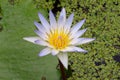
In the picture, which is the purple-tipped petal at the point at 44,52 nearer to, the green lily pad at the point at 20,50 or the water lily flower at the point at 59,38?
the water lily flower at the point at 59,38

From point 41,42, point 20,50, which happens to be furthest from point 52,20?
point 20,50

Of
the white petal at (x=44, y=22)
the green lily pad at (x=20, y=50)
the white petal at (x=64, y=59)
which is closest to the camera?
the white petal at (x=64, y=59)

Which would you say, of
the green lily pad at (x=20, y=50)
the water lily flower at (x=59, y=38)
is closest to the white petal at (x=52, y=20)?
the water lily flower at (x=59, y=38)

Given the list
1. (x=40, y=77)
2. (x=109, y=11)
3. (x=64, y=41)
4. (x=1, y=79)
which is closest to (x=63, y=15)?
(x=64, y=41)

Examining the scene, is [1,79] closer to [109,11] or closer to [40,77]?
[40,77]

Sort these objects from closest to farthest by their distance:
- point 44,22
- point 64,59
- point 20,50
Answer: point 64,59, point 44,22, point 20,50

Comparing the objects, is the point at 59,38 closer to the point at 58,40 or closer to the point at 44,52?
the point at 58,40

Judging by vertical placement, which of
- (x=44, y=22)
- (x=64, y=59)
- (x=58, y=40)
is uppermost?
(x=44, y=22)

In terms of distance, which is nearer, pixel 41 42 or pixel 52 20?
pixel 41 42

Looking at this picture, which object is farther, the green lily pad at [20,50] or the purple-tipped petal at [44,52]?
the green lily pad at [20,50]
